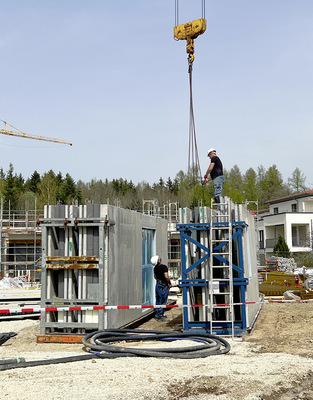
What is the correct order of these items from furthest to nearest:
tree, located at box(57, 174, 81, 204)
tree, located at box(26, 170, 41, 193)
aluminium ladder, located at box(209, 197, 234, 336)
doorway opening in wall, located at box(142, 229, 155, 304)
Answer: tree, located at box(26, 170, 41, 193) < tree, located at box(57, 174, 81, 204) < doorway opening in wall, located at box(142, 229, 155, 304) < aluminium ladder, located at box(209, 197, 234, 336)

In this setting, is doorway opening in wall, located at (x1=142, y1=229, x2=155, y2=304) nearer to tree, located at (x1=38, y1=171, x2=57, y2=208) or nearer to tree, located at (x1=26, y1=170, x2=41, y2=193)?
tree, located at (x1=38, y1=171, x2=57, y2=208)

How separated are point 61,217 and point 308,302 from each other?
960 cm

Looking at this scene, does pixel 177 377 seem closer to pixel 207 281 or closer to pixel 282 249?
pixel 207 281

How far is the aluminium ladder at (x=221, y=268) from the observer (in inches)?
364

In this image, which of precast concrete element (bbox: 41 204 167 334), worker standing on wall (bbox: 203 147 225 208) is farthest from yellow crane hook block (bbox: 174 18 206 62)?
precast concrete element (bbox: 41 204 167 334)

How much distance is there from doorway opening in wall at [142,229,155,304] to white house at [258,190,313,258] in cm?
2965

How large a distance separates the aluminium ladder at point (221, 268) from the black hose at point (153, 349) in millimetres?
1122

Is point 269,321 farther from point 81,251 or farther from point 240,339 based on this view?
point 81,251

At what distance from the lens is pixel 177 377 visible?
233 inches

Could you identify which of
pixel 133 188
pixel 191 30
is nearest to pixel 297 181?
pixel 133 188

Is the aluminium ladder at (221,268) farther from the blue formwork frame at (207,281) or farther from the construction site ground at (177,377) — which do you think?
the construction site ground at (177,377)

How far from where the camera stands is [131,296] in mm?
11000

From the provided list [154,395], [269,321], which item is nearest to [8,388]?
[154,395]

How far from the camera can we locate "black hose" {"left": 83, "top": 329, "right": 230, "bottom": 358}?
7062 mm
